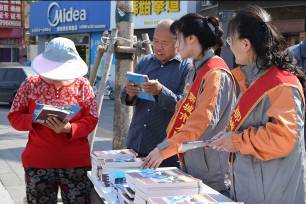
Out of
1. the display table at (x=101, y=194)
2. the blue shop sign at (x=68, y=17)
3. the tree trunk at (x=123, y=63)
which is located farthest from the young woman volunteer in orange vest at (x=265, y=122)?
the blue shop sign at (x=68, y=17)

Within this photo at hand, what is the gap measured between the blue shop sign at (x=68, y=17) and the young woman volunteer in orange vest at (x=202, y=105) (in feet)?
55.1

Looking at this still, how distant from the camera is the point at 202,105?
2.24 m

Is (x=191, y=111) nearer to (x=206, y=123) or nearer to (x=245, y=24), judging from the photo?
(x=206, y=123)

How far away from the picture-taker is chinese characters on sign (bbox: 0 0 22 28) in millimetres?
31359

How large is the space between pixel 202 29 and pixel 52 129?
1.11 m

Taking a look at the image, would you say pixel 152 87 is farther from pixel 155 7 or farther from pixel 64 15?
pixel 64 15

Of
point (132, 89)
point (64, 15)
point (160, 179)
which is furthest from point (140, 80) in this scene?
point (64, 15)

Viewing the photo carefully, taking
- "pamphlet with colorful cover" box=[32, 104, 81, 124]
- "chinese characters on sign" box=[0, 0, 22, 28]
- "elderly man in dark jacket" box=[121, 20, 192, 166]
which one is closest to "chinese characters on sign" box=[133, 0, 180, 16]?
"elderly man in dark jacket" box=[121, 20, 192, 166]

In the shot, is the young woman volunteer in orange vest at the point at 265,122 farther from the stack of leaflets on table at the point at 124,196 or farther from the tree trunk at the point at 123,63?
the tree trunk at the point at 123,63

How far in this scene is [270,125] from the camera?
183cm

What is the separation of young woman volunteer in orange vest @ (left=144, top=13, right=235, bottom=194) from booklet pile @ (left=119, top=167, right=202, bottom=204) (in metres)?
0.12

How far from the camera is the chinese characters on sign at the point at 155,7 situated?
638 inches

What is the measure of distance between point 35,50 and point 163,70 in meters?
25.3

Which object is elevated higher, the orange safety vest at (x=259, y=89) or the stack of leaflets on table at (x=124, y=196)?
the orange safety vest at (x=259, y=89)
